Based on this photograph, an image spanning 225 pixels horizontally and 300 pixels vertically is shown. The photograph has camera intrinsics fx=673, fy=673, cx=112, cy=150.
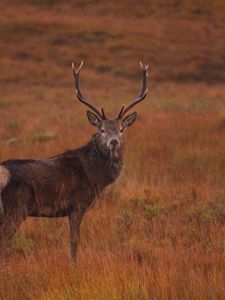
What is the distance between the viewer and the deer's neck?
8047mm

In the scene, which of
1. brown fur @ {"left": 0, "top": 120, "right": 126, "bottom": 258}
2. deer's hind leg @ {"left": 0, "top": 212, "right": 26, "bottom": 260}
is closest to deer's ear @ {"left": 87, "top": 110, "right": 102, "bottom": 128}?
brown fur @ {"left": 0, "top": 120, "right": 126, "bottom": 258}

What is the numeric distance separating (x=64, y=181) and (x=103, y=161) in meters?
0.80

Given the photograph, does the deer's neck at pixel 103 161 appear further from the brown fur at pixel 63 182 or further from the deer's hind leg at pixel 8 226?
the deer's hind leg at pixel 8 226

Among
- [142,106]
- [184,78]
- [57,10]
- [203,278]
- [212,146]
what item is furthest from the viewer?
[57,10]

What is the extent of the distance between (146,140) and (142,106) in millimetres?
7828

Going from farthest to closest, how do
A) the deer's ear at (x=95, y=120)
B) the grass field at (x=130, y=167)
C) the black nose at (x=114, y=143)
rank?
the deer's ear at (x=95, y=120), the black nose at (x=114, y=143), the grass field at (x=130, y=167)

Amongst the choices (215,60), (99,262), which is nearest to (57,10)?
(215,60)

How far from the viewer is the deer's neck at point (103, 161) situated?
26.4ft

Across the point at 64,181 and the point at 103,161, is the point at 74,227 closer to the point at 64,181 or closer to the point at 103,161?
the point at 64,181

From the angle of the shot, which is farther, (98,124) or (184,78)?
(184,78)

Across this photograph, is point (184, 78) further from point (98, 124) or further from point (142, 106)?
point (98, 124)

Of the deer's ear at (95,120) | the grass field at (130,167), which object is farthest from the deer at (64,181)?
the grass field at (130,167)

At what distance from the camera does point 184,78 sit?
108 feet

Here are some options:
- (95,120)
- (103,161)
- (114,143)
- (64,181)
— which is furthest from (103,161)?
(64,181)
